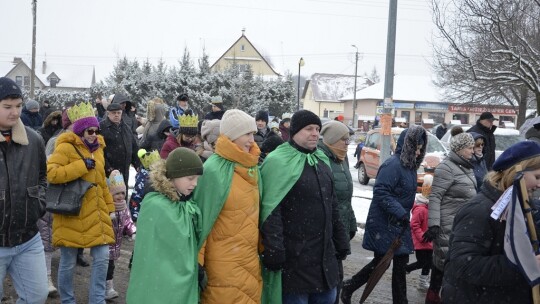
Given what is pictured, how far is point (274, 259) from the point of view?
426cm

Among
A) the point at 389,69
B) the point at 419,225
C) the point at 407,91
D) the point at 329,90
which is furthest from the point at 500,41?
the point at 329,90

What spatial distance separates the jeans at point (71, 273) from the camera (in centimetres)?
528

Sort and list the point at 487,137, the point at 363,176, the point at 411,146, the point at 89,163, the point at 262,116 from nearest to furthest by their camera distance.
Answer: the point at 89,163, the point at 411,146, the point at 487,137, the point at 262,116, the point at 363,176

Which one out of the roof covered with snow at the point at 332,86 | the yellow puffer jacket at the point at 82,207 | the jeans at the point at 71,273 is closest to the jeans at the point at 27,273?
the yellow puffer jacket at the point at 82,207

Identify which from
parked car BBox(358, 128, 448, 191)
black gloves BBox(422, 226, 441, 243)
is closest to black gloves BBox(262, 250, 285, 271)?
black gloves BBox(422, 226, 441, 243)

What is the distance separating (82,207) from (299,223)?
A: 2.10 metres

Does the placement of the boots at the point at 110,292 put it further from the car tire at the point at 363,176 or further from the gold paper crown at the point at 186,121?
the car tire at the point at 363,176

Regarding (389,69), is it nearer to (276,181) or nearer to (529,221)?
(276,181)

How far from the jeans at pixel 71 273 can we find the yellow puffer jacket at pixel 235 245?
1.58 meters

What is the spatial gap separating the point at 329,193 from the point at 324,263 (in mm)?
562

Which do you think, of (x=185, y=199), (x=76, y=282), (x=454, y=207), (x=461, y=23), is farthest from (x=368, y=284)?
(x=461, y=23)

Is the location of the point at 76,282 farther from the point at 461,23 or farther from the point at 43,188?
the point at 461,23

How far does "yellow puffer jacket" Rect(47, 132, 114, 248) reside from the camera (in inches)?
201

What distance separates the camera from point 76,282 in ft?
21.6
